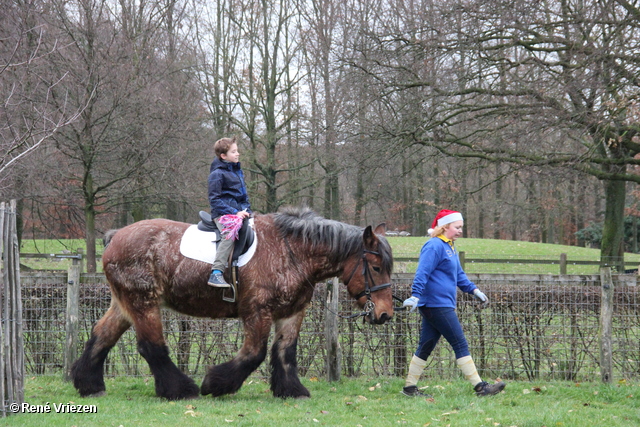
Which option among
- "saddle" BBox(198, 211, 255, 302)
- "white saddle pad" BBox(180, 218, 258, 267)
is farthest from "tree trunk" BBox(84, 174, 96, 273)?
"saddle" BBox(198, 211, 255, 302)

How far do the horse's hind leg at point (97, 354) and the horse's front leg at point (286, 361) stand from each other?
1687 mm

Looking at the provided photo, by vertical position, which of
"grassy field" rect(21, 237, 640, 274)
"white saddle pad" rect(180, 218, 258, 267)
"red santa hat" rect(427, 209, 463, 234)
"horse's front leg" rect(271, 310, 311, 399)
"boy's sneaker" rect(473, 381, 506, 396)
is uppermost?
"red santa hat" rect(427, 209, 463, 234)

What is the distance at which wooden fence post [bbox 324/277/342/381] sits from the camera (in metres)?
7.23

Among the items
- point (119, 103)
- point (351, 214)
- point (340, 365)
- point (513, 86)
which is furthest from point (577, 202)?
point (340, 365)

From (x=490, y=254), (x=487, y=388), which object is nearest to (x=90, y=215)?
(x=487, y=388)

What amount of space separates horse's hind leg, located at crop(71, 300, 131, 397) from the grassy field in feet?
35.4

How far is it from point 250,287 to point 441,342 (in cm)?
272

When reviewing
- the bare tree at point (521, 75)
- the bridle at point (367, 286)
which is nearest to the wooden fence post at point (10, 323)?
the bridle at point (367, 286)

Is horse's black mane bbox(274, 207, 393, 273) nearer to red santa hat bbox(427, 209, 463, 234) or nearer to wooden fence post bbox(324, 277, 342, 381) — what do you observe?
red santa hat bbox(427, 209, 463, 234)

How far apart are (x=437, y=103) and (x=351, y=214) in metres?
13.8

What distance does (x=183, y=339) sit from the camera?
749 cm

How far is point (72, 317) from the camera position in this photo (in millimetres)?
7332

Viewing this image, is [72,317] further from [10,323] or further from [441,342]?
[441,342]

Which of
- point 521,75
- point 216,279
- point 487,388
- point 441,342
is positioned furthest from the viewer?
point 521,75
